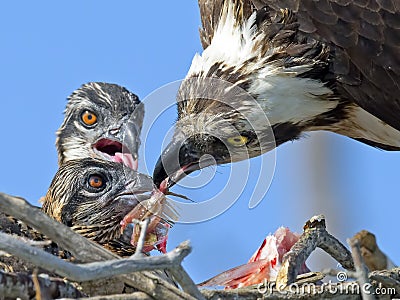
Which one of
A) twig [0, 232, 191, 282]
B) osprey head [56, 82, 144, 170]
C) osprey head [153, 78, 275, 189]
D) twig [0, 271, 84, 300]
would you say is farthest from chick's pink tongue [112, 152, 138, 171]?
twig [0, 232, 191, 282]

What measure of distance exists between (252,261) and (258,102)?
3.22 ft

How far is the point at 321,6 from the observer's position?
583 centimetres

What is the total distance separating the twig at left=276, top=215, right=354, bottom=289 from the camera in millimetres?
4852

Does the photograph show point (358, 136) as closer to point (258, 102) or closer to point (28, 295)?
point (258, 102)

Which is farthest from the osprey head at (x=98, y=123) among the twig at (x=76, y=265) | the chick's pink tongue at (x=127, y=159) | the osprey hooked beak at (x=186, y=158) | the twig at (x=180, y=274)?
the twig at (x=76, y=265)

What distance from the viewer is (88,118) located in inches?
302

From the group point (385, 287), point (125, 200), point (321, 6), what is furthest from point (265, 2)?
point (385, 287)

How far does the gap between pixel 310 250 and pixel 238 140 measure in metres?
1.18

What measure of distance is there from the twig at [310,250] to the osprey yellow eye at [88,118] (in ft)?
9.10

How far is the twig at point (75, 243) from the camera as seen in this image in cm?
383

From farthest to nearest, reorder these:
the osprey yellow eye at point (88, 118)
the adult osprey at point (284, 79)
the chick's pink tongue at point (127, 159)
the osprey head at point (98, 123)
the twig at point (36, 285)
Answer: the osprey yellow eye at point (88, 118)
the osprey head at point (98, 123)
the chick's pink tongue at point (127, 159)
the adult osprey at point (284, 79)
the twig at point (36, 285)

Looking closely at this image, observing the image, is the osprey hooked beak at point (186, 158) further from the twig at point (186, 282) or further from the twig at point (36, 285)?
the twig at point (36, 285)

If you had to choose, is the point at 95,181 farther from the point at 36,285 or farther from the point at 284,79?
the point at 36,285

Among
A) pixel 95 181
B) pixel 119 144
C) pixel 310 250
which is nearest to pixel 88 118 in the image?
pixel 119 144
